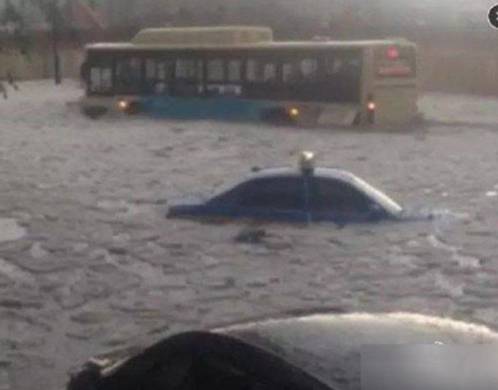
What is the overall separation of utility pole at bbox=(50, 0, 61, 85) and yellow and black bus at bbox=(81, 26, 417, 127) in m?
1.88

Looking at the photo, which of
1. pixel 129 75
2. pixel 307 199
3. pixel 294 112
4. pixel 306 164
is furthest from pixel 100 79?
pixel 306 164

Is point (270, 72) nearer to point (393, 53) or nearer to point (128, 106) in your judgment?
point (393, 53)

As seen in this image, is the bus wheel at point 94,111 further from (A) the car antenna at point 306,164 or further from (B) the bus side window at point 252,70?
(A) the car antenna at point 306,164

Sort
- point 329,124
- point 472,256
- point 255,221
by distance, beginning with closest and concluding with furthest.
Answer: point 472,256
point 255,221
point 329,124

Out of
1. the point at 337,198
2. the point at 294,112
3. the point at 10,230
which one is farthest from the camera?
the point at 294,112

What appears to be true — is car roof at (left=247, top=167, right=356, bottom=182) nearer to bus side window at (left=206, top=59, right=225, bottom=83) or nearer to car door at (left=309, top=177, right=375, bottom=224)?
car door at (left=309, top=177, right=375, bottom=224)

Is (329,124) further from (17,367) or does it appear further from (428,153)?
(17,367)

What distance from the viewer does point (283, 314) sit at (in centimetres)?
494

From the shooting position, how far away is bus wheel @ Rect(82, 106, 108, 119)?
94.6ft

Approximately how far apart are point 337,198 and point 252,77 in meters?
11.6

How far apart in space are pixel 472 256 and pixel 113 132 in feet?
52.0

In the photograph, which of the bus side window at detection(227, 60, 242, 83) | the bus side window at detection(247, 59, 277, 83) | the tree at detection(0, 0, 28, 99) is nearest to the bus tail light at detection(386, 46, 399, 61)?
the bus side window at detection(247, 59, 277, 83)

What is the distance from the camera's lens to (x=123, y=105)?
90.7 ft

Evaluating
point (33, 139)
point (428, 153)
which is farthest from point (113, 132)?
point (428, 153)
